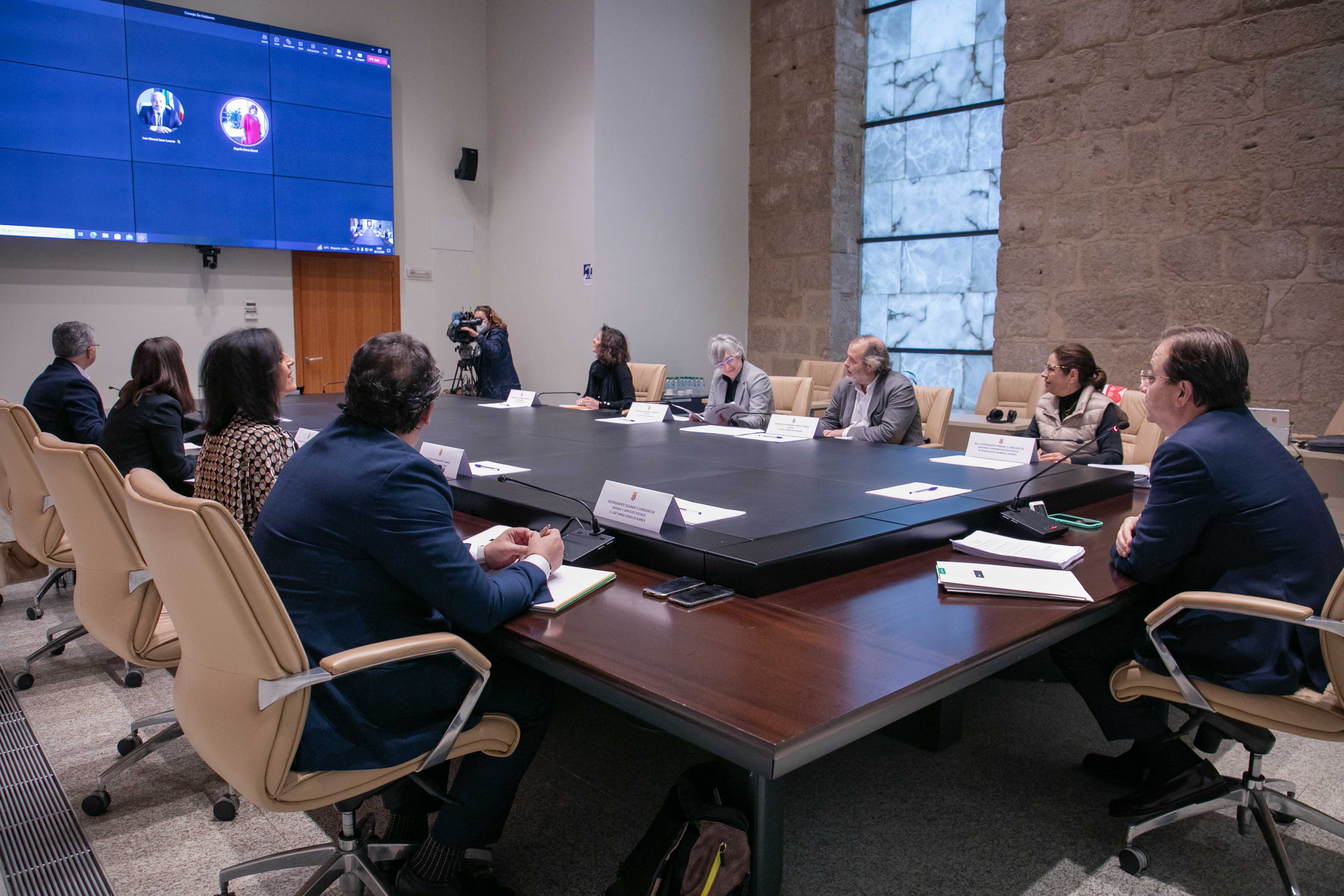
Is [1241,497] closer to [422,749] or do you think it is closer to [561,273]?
[422,749]

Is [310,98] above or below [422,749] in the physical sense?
above

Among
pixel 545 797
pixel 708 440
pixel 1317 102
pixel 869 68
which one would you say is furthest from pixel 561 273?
pixel 545 797

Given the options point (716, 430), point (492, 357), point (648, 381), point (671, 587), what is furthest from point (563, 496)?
point (492, 357)

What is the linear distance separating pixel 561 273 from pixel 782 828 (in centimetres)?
634

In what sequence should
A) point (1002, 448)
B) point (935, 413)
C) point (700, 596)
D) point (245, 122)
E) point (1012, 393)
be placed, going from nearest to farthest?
1. point (700, 596)
2. point (1002, 448)
3. point (935, 413)
4. point (1012, 393)
5. point (245, 122)

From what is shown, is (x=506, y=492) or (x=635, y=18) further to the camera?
(x=635, y=18)

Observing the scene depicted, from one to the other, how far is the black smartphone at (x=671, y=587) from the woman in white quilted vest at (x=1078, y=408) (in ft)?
7.70

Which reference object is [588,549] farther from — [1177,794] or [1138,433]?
[1138,433]

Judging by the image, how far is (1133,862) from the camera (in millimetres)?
1859

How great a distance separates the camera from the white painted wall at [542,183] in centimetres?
714

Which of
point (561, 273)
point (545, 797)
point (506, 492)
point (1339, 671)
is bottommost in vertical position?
point (545, 797)

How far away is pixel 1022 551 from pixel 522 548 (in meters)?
1.19

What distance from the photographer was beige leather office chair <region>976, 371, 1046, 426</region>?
5332 millimetres

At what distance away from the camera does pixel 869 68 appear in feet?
25.2
